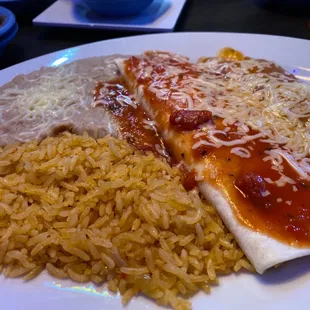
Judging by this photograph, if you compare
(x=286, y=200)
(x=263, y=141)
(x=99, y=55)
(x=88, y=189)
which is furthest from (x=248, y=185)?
(x=99, y=55)

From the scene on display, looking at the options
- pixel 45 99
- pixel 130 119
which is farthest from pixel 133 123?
pixel 45 99

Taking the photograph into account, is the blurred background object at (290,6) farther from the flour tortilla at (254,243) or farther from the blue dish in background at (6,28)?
the flour tortilla at (254,243)

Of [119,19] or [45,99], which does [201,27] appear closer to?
[119,19]

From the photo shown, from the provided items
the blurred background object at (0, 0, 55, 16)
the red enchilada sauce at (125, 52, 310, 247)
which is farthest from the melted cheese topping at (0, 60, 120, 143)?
the blurred background object at (0, 0, 55, 16)

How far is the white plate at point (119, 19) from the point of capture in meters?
3.32

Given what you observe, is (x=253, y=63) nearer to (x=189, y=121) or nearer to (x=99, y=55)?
(x=189, y=121)

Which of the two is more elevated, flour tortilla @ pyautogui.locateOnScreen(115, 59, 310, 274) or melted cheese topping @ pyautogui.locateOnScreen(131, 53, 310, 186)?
melted cheese topping @ pyautogui.locateOnScreen(131, 53, 310, 186)

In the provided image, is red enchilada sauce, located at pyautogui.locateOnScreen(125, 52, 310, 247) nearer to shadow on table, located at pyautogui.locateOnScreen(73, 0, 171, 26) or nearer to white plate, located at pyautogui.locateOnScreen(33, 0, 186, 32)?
white plate, located at pyautogui.locateOnScreen(33, 0, 186, 32)

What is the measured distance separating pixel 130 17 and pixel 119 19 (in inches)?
4.0

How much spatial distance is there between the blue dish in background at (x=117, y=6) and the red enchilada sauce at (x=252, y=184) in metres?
1.80

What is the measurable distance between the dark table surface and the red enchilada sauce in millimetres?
1854

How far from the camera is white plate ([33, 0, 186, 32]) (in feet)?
10.9

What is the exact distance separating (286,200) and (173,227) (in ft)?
1.51

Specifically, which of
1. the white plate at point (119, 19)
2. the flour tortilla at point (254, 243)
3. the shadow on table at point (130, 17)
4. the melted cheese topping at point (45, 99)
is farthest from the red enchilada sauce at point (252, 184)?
the shadow on table at point (130, 17)
